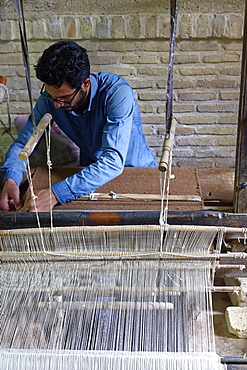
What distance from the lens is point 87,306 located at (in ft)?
4.35

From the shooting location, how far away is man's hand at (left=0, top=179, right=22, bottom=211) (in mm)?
1642

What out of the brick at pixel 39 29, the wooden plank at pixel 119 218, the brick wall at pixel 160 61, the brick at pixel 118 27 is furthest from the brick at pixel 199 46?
the wooden plank at pixel 119 218

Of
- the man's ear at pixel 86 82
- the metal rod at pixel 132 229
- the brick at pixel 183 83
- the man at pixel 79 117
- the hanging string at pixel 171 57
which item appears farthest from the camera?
the brick at pixel 183 83

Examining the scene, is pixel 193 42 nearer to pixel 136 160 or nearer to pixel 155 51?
pixel 155 51

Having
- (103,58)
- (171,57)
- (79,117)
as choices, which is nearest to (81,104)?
Result: (79,117)

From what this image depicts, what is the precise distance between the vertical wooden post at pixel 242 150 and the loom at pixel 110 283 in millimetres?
47

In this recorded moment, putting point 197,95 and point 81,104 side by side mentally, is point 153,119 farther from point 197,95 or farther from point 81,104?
point 81,104

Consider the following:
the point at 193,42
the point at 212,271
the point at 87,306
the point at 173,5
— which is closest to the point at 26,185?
the point at 87,306

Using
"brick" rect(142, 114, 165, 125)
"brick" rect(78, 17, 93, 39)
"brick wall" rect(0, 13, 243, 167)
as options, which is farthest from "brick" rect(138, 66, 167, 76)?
"brick" rect(78, 17, 93, 39)

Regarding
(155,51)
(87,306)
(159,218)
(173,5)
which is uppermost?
(173,5)

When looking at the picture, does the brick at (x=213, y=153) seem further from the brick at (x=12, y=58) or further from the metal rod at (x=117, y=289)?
the metal rod at (x=117, y=289)

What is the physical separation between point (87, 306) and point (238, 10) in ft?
7.27

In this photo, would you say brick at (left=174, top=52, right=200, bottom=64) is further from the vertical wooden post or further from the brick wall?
the vertical wooden post

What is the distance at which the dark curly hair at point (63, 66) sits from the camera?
1702 millimetres
